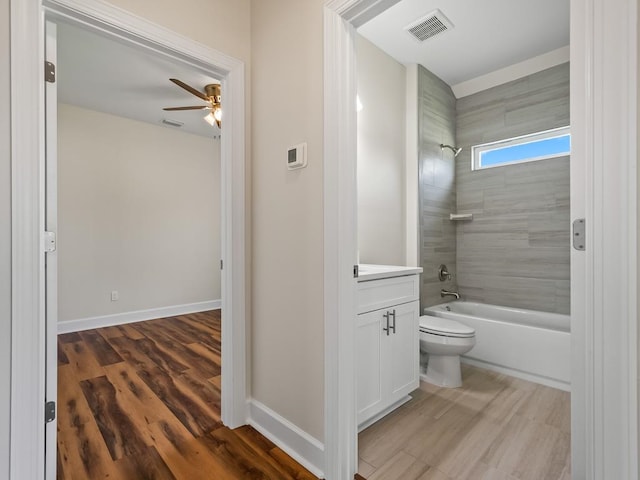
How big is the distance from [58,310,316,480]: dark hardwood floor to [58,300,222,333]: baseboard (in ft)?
1.99

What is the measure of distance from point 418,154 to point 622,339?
2496mm

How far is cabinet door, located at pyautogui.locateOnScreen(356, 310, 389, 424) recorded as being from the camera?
170cm

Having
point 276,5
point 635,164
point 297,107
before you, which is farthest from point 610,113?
point 276,5

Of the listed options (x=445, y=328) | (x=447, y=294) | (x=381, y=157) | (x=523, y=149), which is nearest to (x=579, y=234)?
(x=445, y=328)

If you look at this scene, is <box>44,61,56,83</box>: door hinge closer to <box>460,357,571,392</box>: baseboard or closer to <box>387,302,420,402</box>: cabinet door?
Answer: <box>387,302,420,402</box>: cabinet door

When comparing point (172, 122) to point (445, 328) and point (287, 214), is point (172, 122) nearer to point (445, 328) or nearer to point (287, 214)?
point (287, 214)

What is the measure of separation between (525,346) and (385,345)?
4.67 ft

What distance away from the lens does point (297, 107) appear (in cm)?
156

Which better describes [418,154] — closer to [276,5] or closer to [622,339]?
[276,5]

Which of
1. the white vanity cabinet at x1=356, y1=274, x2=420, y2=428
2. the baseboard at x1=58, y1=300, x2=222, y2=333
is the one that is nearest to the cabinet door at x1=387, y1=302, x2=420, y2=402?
the white vanity cabinet at x1=356, y1=274, x2=420, y2=428

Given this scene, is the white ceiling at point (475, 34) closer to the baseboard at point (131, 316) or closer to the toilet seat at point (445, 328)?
the toilet seat at point (445, 328)

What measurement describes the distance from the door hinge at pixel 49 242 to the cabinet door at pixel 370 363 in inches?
57.4

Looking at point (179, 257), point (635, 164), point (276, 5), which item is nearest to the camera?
point (635, 164)

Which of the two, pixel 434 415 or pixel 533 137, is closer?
pixel 434 415
